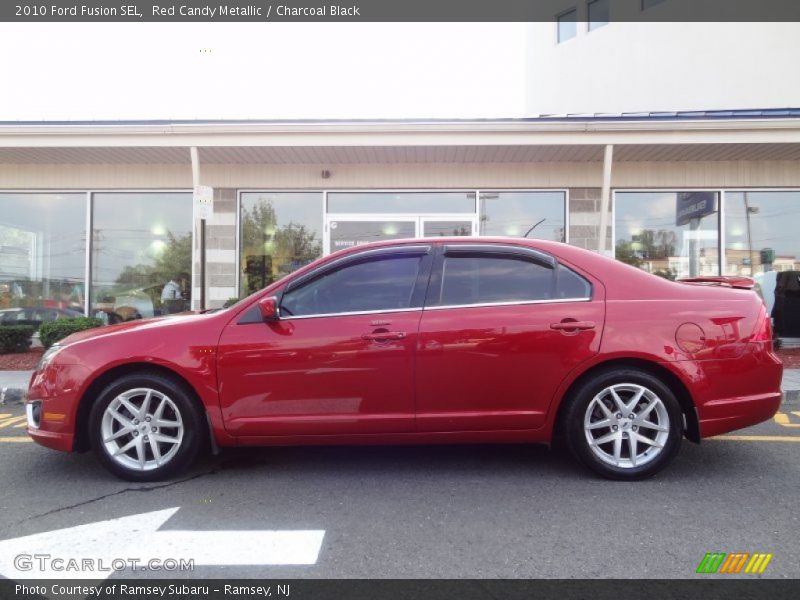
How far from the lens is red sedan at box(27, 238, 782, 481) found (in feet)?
11.5

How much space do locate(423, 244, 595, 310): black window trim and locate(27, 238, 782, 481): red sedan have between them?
0.06ft

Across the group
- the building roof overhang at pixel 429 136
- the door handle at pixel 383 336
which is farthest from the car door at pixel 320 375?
the building roof overhang at pixel 429 136

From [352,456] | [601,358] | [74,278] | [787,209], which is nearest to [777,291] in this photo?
[787,209]

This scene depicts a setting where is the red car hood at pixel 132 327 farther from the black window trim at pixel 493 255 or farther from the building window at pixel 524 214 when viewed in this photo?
the building window at pixel 524 214

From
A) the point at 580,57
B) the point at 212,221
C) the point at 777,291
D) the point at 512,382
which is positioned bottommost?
the point at 512,382

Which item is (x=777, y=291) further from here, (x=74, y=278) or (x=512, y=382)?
(x=74, y=278)

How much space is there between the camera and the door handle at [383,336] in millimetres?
3504

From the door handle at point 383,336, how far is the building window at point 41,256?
29.3ft

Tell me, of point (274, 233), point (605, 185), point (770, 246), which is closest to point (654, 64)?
point (770, 246)

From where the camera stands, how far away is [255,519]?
301 cm

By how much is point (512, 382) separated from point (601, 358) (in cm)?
58

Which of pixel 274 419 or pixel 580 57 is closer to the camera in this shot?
pixel 274 419

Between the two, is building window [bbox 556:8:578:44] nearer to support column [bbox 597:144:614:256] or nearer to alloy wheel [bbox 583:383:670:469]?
support column [bbox 597:144:614:256]

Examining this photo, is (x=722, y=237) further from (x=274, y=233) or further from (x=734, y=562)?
(x=734, y=562)
